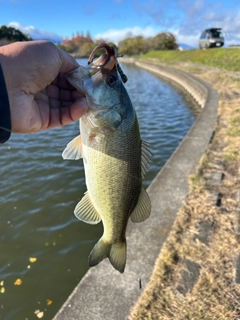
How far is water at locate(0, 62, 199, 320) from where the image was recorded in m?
4.35

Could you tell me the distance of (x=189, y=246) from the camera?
3.87m

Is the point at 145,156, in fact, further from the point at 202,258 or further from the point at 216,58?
the point at 216,58

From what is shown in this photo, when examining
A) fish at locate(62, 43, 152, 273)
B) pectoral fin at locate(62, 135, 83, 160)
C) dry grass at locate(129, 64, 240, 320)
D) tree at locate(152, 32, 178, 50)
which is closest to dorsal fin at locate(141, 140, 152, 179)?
fish at locate(62, 43, 152, 273)

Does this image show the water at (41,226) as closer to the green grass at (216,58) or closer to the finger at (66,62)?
the finger at (66,62)

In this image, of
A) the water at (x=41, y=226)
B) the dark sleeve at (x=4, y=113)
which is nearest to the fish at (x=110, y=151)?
the dark sleeve at (x=4, y=113)

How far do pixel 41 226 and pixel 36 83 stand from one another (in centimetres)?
428

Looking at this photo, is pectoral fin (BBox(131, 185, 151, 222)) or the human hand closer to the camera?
the human hand

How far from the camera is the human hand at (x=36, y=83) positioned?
1924 millimetres

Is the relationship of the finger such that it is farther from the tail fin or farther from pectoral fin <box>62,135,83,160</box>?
the tail fin

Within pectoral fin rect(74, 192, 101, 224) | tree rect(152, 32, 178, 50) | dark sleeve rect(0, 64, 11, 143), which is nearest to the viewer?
dark sleeve rect(0, 64, 11, 143)

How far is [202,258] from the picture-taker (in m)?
3.68

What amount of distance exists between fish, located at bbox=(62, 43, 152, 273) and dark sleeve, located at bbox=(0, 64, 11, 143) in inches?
18.5

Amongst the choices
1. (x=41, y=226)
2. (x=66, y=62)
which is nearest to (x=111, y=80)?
(x=66, y=62)

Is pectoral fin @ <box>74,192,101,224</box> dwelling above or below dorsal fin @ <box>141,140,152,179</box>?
below
